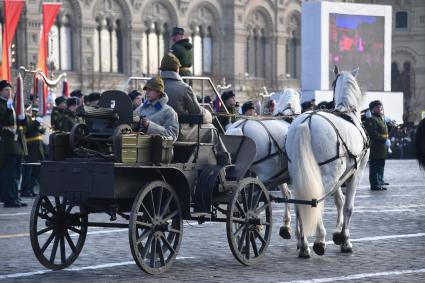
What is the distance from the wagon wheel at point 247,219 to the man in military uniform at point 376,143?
1114cm

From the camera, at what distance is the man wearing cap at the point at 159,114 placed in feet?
30.1

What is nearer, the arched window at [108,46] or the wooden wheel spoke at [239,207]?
the wooden wheel spoke at [239,207]

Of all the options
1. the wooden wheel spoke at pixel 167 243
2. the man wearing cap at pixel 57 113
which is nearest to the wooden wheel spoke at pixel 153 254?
the wooden wheel spoke at pixel 167 243

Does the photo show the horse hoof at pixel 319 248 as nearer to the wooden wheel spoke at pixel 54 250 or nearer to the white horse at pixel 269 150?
the white horse at pixel 269 150

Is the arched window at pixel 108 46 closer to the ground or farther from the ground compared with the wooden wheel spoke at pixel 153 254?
farther from the ground

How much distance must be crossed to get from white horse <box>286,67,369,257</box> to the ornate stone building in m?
35.4

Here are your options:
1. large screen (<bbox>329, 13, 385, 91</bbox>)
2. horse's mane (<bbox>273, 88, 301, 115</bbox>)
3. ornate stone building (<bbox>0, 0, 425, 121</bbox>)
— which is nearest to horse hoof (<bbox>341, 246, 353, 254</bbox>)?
horse's mane (<bbox>273, 88, 301, 115</bbox>)

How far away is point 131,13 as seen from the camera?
2005 inches

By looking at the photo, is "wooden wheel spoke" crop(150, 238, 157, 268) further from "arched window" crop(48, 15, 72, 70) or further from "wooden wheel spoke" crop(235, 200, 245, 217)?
"arched window" crop(48, 15, 72, 70)

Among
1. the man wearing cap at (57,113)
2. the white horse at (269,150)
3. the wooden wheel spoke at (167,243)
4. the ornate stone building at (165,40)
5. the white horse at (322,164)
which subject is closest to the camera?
the wooden wheel spoke at (167,243)

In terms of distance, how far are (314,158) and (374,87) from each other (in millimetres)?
28266

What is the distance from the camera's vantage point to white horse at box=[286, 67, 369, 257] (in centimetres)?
991

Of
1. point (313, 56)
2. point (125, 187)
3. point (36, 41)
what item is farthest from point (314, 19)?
point (125, 187)

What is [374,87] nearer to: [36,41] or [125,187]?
[36,41]
